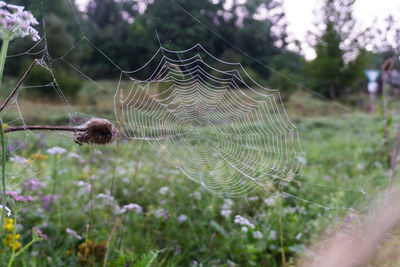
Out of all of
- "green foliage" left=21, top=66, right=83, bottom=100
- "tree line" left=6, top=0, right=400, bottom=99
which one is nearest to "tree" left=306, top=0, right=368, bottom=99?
"tree line" left=6, top=0, right=400, bottom=99

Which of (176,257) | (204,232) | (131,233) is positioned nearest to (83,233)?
(131,233)

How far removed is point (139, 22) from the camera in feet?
58.5

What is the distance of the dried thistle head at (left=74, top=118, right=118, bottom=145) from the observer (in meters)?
1.07

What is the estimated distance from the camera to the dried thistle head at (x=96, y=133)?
42.2 inches

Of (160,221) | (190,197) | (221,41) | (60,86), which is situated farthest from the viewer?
(221,41)

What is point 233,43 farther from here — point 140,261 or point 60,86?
point 140,261

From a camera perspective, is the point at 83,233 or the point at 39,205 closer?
the point at 83,233

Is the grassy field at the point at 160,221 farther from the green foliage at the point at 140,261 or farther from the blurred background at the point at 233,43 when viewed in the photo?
the blurred background at the point at 233,43

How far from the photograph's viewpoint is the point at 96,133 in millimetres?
1085

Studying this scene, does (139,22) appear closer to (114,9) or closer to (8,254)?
(114,9)

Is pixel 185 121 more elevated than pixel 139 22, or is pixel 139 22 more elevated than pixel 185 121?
pixel 139 22

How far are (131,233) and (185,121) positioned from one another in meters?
1.36

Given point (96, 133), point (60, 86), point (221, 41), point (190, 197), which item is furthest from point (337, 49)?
point (96, 133)

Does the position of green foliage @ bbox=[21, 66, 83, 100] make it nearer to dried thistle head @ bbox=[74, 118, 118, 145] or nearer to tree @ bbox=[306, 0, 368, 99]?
dried thistle head @ bbox=[74, 118, 118, 145]
